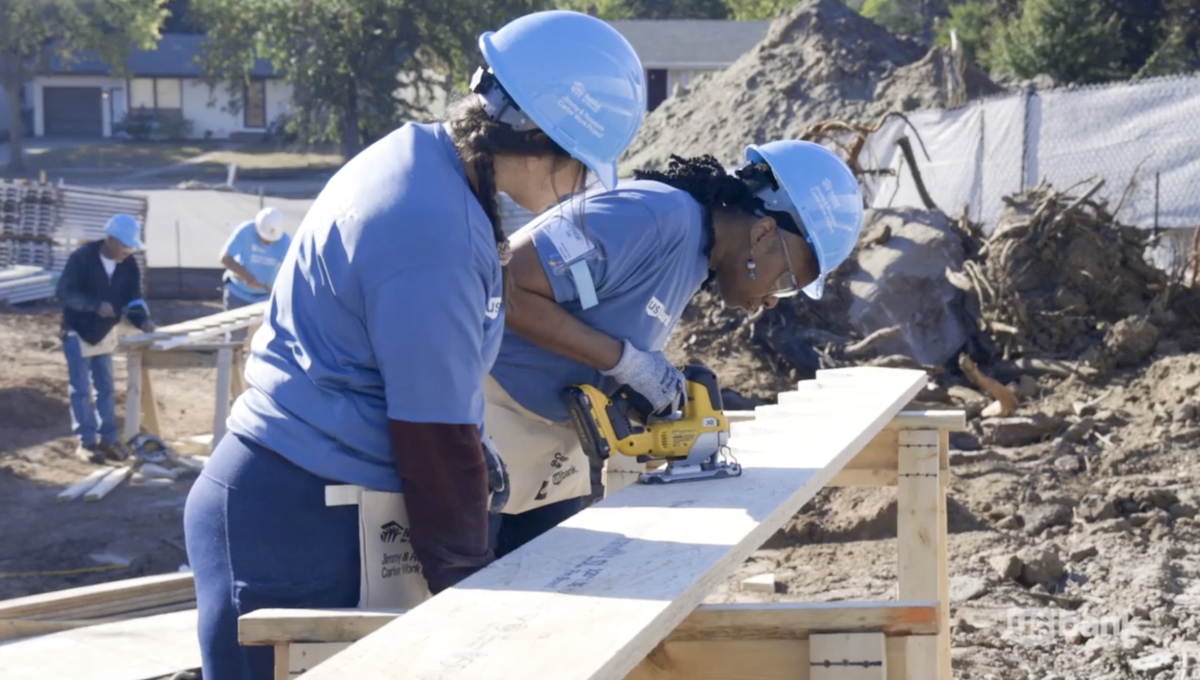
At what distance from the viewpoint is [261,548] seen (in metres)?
2.22

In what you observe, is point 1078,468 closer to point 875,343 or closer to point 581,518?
point 875,343

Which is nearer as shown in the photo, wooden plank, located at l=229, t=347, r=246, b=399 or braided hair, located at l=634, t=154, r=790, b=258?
braided hair, located at l=634, t=154, r=790, b=258

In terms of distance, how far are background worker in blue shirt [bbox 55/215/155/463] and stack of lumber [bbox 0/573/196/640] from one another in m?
5.05

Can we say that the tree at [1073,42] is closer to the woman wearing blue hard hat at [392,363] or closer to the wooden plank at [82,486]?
the wooden plank at [82,486]

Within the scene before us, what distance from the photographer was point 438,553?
2.19 m

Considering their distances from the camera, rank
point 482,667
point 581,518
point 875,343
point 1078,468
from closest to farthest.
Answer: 1. point 482,667
2. point 581,518
3. point 1078,468
4. point 875,343

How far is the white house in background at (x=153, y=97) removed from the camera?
5275cm

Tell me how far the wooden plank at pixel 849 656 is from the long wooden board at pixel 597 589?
215 millimetres

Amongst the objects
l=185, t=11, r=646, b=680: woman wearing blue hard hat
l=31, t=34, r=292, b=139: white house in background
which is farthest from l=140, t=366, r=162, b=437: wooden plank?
l=31, t=34, r=292, b=139: white house in background

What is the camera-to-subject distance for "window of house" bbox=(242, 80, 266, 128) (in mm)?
53156

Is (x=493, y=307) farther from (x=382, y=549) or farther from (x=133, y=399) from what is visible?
(x=133, y=399)

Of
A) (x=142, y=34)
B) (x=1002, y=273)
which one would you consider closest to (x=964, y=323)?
(x=1002, y=273)

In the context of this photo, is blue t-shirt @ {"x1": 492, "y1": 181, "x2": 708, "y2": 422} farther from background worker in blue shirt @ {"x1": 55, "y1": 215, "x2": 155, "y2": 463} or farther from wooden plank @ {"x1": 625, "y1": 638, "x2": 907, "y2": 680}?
background worker in blue shirt @ {"x1": 55, "y1": 215, "x2": 155, "y2": 463}

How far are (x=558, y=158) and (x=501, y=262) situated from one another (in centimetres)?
23
